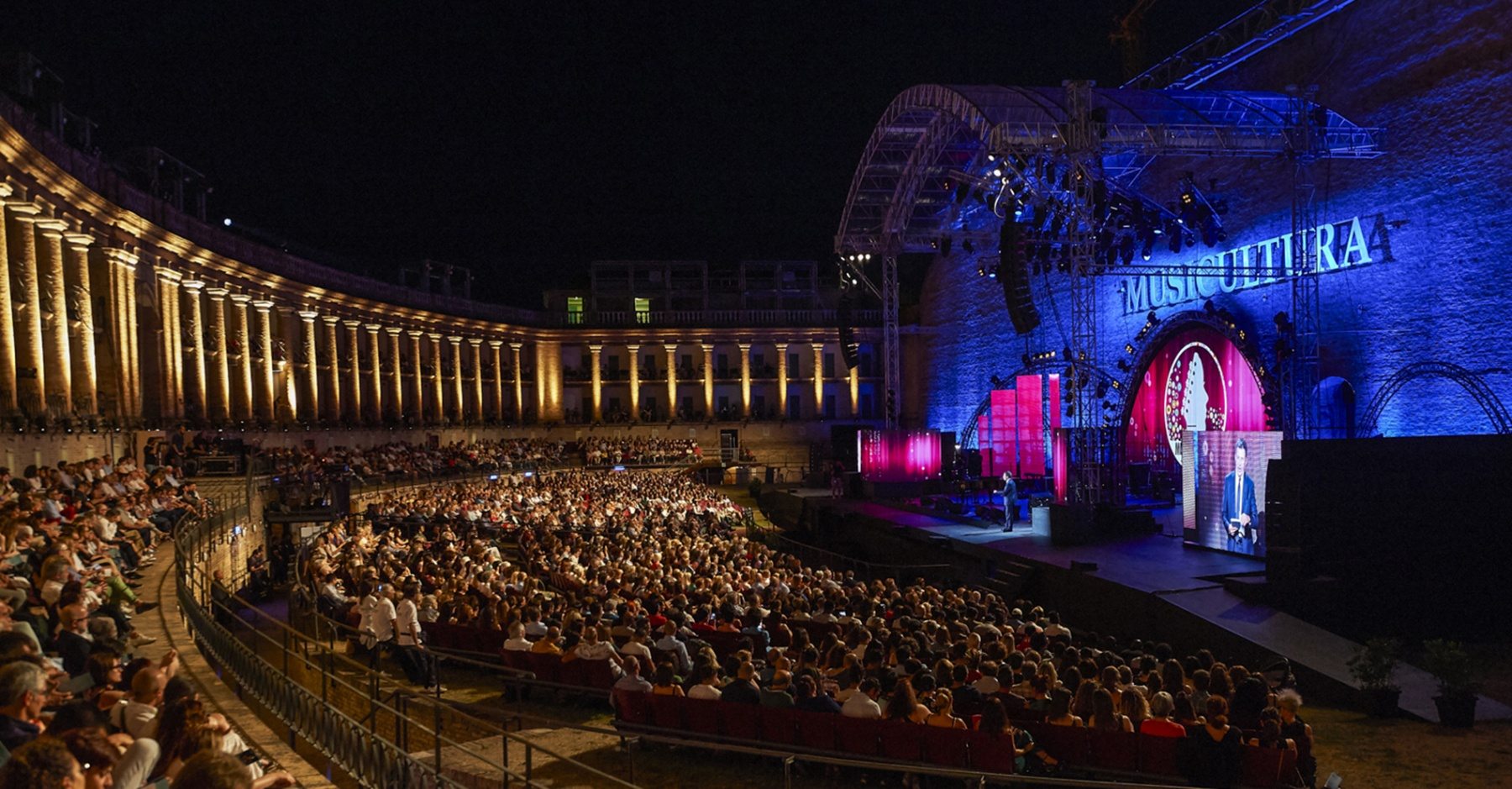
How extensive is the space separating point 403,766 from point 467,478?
3254 cm

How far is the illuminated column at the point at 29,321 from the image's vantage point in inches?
869

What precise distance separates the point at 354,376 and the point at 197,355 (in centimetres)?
1273

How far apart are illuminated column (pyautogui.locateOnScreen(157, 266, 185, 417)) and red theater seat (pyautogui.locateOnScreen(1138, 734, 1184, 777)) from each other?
30380mm

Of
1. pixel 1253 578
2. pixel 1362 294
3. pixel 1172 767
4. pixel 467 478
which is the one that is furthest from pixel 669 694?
pixel 467 478

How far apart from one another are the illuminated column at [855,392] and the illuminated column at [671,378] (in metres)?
11.0

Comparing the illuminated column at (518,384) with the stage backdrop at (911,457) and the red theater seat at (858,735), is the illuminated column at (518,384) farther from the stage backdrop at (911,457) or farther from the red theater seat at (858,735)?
the red theater seat at (858,735)

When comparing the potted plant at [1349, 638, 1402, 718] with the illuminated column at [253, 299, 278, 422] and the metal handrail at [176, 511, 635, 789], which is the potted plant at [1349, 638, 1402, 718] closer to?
the metal handrail at [176, 511, 635, 789]

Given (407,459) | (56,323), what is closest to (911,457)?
(407,459)

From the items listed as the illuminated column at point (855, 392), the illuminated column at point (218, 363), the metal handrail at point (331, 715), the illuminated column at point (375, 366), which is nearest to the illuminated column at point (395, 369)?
the illuminated column at point (375, 366)

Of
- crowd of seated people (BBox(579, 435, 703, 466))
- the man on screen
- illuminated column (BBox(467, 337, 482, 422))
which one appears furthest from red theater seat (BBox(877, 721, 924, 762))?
illuminated column (BBox(467, 337, 482, 422))

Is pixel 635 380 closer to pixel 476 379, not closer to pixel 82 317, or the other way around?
pixel 476 379

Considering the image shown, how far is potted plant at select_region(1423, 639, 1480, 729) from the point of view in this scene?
11297 millimetres

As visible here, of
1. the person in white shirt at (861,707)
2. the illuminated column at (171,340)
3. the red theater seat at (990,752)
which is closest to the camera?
the red theater seat at (990,752)

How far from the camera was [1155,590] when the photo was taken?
54.6 feet
